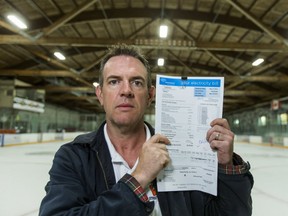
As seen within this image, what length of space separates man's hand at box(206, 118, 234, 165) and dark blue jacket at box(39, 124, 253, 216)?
15cm

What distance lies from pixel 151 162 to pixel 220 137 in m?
0.36

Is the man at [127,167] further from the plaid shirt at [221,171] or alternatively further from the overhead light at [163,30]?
the overhead light at [163,30]

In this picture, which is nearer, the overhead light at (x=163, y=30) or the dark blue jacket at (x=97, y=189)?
Result: the dark blue jacket at (x=97, y=189)

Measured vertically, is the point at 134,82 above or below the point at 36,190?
above

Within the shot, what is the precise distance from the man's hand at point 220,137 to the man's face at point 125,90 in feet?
1.34

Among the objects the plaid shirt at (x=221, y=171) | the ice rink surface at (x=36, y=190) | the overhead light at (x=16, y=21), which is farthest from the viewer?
the overhead light at (x=16, y=21)

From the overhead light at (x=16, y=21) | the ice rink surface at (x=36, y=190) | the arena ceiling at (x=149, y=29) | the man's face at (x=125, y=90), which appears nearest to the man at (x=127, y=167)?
the man's face at (x=125, y=90)

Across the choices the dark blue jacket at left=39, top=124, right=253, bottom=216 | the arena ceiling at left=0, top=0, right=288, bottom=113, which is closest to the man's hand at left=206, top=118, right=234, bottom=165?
the dark blue jacket at left=39, top=124, right=253, bottom=216

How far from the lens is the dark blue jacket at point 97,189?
4.32 feet

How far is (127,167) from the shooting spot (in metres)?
1.60

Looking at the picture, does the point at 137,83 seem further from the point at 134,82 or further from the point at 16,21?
the point at 16,21

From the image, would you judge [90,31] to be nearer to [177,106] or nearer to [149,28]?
[149,28]

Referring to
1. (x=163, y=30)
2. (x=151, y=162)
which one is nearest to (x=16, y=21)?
(x=163, y=30)

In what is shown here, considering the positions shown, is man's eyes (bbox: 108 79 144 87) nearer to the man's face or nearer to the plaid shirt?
the man's face
